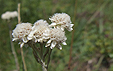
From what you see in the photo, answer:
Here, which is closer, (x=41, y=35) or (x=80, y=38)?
(x=41, y=35)

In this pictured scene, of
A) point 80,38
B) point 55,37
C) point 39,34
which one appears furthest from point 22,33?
point 80,38

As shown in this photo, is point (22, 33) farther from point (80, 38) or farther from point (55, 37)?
point (80, 38)

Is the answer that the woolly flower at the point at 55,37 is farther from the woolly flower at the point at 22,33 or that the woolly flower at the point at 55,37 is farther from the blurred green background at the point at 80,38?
the blurred green background at the point at 80,38

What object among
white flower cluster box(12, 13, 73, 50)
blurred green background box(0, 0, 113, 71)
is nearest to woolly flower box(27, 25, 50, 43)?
white flower cluster box(12, 13, 73, 50)

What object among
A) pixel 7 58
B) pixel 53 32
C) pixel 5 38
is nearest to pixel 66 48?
pixel 7 58

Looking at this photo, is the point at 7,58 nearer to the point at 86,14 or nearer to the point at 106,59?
the point at 106,59

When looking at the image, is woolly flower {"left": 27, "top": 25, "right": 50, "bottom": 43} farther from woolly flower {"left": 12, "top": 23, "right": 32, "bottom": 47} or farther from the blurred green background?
the blurred green background

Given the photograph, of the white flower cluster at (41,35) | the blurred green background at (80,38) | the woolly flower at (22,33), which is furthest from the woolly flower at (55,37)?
the blurred green background at (80,38)
